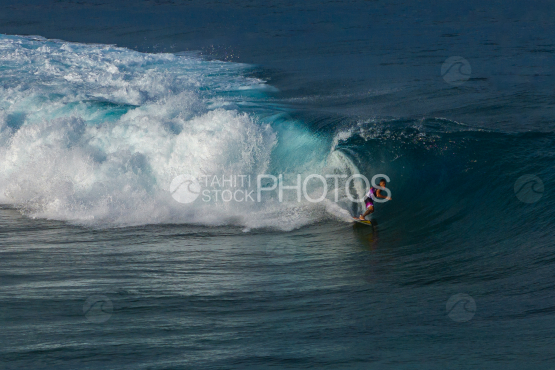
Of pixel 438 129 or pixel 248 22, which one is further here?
pixel 248 22

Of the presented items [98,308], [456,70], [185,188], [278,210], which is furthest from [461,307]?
[456,70]

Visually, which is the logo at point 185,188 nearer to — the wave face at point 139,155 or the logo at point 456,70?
the wave face at point 139,155

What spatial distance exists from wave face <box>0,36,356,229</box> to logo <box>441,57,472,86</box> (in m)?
6.85

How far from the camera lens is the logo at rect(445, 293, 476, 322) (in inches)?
290

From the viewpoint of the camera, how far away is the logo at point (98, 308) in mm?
7383

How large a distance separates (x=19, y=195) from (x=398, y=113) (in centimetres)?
966

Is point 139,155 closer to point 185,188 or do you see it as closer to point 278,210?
point 185,188

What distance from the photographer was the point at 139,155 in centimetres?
1381

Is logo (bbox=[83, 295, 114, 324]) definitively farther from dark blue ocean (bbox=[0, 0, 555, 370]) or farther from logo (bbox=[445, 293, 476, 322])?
logo (bbox=[445, 293, 476, 322])

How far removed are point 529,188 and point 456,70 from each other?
10.9m

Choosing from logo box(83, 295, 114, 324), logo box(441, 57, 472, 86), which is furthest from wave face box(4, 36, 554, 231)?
logo box(441, 57, 472, 86)

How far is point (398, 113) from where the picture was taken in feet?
54.2

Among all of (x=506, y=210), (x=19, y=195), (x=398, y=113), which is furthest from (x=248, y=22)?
(x=506, y=210)

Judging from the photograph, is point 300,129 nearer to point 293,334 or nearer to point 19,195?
point 19,195
